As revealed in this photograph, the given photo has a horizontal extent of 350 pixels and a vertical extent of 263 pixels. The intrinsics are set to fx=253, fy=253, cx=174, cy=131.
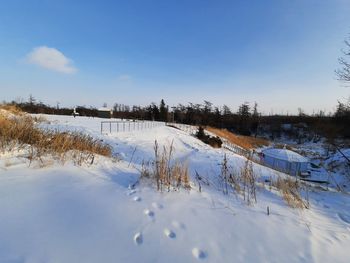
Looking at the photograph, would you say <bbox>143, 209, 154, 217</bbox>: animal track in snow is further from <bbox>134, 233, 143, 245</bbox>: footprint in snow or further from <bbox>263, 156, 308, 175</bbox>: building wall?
<bbox>263, 156, 308, 175</bbox>: building wall

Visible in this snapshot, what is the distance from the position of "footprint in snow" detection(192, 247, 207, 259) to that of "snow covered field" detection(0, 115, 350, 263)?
0.04ft

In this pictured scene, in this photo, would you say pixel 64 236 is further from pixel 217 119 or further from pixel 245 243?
pixel 217 119

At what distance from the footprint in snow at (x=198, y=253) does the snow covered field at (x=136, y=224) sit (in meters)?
0.01

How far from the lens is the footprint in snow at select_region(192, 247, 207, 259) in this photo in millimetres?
2840

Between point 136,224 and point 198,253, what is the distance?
873mm

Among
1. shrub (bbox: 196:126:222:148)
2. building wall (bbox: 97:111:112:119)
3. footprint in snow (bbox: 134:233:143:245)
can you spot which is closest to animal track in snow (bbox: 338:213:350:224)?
footprint in snow (bbox: 134:233:143:245)

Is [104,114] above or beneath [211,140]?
above

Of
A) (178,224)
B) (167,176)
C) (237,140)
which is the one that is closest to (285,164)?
(237,140)

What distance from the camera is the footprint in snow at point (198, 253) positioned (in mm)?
2840

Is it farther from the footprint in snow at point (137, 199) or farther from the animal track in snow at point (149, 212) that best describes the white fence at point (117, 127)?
the animal track in snow at point (149, 212)

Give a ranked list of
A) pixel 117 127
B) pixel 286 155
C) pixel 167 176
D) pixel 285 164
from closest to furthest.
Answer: pixel 167 176 < pixel 285 164 < pixel 117 127 < pixel 286 155

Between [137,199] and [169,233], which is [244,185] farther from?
[169,233]

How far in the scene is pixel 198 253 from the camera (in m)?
2.90

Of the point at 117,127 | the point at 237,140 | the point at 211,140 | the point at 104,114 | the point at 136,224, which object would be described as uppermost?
the point at 104,114
